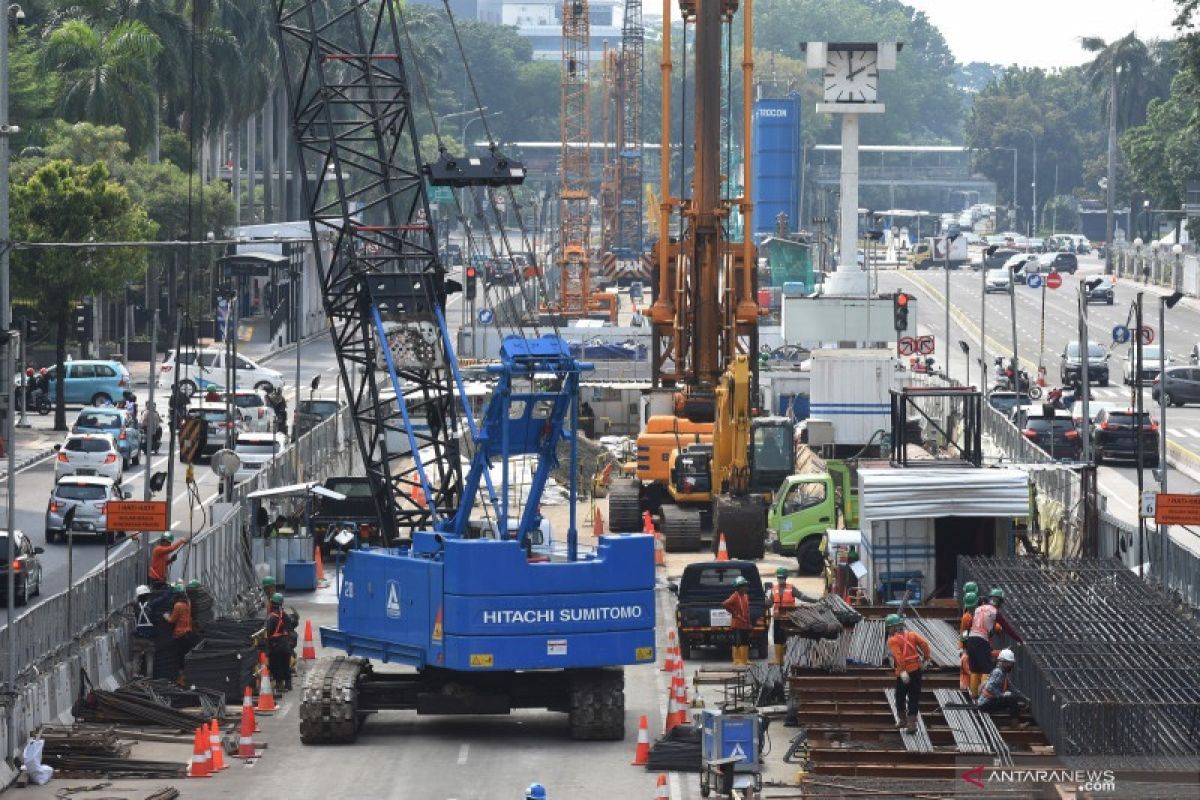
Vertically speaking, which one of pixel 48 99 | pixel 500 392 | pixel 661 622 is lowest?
pixel 661 622

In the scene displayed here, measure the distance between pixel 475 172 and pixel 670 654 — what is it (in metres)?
7.57

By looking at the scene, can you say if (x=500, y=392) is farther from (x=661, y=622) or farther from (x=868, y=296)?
(x=868, y=296)

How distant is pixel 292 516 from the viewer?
49375 millimetres

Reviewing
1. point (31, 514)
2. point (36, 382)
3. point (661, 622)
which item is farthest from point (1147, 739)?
point (36, 382)

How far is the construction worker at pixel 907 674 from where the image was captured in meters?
30.2

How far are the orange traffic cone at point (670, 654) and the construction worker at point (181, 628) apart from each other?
22.0 ft

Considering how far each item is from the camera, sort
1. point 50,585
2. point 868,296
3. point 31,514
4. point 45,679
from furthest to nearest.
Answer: point 868,296 → point 31,514 → point 50,585 → point 45,679

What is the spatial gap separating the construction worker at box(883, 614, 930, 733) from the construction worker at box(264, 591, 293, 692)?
8.95m

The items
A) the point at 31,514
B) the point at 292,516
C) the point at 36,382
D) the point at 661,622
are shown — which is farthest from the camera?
the point at 36,382

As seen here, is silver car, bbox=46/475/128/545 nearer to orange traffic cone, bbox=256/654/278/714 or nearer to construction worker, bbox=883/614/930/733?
orange traffic cone, bbox=256/654/278/714

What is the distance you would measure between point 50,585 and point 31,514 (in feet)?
35.7

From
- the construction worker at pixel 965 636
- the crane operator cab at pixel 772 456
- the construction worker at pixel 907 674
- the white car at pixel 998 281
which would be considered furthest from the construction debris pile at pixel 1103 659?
the white car at pixel 998 281

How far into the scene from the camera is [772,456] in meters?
54.0

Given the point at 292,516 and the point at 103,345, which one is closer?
the point at 292,516
